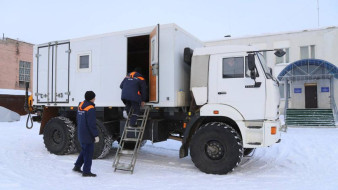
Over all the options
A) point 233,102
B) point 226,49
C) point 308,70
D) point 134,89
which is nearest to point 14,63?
point 308,70

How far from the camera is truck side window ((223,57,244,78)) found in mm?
6781

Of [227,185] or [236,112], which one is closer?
[227,185]

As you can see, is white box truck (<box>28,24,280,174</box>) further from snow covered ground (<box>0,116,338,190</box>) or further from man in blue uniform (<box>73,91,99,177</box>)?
man in blue uniform (<box>73,91,99,177</box>)

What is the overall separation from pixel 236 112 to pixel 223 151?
942 mm

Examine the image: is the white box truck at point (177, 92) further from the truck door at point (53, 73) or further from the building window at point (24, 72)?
the building window at point (24, 72)

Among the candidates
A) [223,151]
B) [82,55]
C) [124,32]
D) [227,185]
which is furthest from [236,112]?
[82,55]

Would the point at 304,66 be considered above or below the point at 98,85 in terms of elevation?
above

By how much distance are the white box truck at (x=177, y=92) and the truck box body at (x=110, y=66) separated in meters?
0.03

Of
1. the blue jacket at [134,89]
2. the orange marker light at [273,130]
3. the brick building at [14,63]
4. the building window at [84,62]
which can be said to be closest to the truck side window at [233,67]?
the orange marker light at [273,130]

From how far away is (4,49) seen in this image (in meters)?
34.7

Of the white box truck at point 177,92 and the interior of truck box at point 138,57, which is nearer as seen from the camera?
the white box truck at point 177,92

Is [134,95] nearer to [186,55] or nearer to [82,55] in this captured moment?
[186,55]

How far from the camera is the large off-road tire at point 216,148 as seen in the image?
6.51 metres

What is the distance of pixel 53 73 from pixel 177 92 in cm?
434
